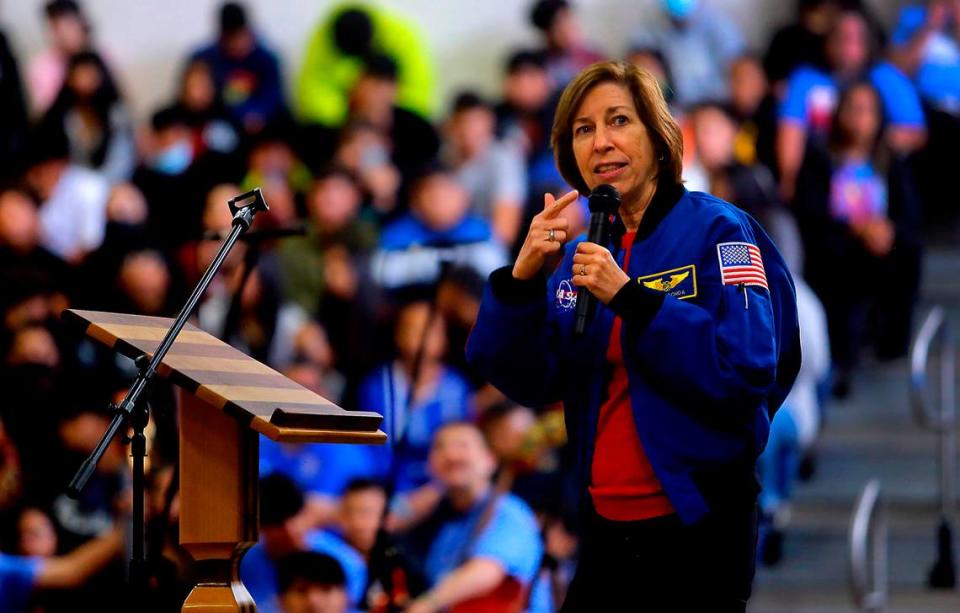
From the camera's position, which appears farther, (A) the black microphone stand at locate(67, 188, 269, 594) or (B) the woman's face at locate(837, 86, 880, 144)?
(B) the woman's face at locate(837, 86, 880, 144)

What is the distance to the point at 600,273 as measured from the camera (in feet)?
10.5

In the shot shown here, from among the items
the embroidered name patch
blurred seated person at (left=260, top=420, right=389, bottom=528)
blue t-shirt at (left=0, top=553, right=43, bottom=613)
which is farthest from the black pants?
blurred seated person at (left=260, top=420, right=389, bottom=528)

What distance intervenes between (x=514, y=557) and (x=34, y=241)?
149 inches

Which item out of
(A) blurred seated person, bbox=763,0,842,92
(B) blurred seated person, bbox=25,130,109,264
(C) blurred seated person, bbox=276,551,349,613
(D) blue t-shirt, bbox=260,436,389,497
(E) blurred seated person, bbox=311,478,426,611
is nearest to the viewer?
(E) blurred seated person, bbox=311,478,426,611

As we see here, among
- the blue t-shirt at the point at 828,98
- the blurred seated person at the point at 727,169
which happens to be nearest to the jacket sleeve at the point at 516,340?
the blurred seated person at the point at 727,169

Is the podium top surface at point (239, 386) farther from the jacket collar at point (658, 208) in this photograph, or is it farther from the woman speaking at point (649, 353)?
the jacket collar at point (658, 208)

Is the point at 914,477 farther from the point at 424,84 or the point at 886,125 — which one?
the point at 424,84

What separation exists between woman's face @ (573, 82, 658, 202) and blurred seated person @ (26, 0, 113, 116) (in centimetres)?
737

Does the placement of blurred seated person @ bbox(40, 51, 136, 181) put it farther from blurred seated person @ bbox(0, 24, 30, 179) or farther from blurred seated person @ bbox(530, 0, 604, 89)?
blurred seated person @ bbox(530, 0, 604, 89)

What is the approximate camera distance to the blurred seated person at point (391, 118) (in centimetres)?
970

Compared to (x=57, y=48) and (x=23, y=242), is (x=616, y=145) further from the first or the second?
(x=57, y=48)

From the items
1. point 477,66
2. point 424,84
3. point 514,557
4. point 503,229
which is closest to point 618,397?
point 514,557

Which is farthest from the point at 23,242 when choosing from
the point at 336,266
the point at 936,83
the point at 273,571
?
the point at 936,83

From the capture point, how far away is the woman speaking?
→ 10.5 feet
